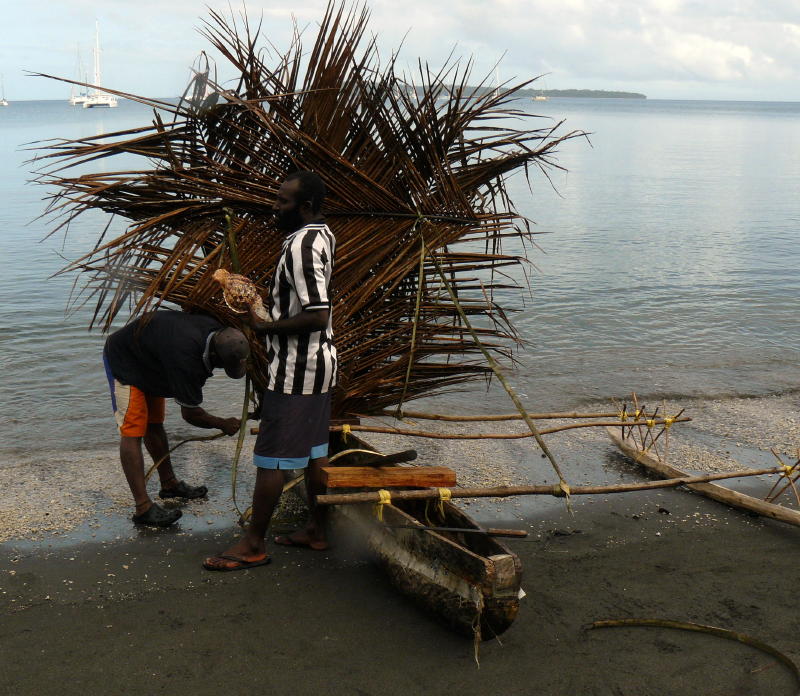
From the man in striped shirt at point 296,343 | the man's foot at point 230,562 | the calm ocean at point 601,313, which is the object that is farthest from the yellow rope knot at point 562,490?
the calm ocean at point 601,313

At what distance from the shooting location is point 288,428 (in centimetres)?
381

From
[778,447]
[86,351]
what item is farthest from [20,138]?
[778,447]

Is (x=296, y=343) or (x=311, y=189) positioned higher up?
(x=311, y=189)

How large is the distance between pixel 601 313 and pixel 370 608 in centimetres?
892

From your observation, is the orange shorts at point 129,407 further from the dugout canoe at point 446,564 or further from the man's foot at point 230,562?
the dugout canoe at point 446,564

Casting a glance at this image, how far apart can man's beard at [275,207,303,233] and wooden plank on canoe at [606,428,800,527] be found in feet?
9.05

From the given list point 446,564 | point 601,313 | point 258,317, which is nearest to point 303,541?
point 446,564

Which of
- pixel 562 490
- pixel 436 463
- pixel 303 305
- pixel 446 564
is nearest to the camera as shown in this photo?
pixel 446 564

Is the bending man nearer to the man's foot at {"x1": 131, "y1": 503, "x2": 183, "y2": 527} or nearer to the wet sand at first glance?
the man's foot at {"x1": 131, "y1": 503, "x2": 183, "y2": 527}

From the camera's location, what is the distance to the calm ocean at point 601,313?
7961 millimetres

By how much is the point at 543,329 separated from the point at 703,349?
6.59 ft

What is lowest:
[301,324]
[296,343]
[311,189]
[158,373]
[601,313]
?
[601,313]

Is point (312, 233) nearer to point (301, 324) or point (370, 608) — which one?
point (301, 324)

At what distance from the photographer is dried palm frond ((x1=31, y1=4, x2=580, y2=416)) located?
14.0 feet
